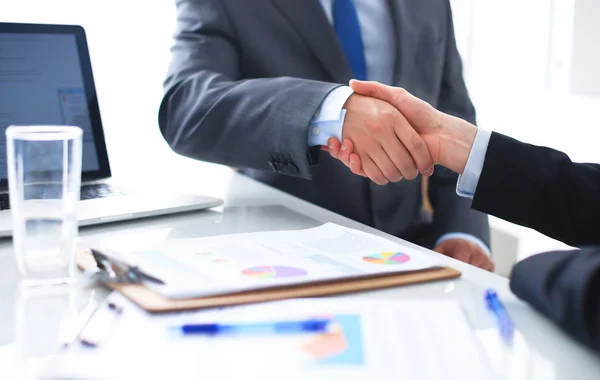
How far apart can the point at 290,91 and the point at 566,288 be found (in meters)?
0.61

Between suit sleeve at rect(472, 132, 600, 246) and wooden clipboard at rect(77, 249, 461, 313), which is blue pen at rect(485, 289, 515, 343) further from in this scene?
suit sleeve at rect(472, 132, 600, 246)

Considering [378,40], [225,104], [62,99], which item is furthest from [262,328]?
[378,40]

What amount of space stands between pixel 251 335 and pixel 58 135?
0.31m

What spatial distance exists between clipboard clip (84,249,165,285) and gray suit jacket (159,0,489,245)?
0.42 m

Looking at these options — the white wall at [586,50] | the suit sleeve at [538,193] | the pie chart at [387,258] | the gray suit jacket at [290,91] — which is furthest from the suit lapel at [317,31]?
the white wall at [586,50]

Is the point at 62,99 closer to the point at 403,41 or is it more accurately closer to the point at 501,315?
the point at 403,41

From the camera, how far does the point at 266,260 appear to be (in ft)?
2.25

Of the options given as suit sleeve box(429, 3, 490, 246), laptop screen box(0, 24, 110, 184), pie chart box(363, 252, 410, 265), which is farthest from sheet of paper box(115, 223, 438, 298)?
suit sleeve box(429, 3, 490, 246)

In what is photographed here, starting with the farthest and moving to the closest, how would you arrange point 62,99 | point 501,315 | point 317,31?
1. point 317,31
2. point 62,99
3. point 501,315

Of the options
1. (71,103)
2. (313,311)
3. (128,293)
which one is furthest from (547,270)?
(71,103)

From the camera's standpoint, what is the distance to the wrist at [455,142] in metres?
0.99

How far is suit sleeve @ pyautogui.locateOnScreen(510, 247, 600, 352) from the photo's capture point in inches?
20.1

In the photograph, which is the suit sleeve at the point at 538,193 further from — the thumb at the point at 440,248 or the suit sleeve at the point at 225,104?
Result: the thumb at the point at 440,248

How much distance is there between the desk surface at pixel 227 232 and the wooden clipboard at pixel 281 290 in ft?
0.03
